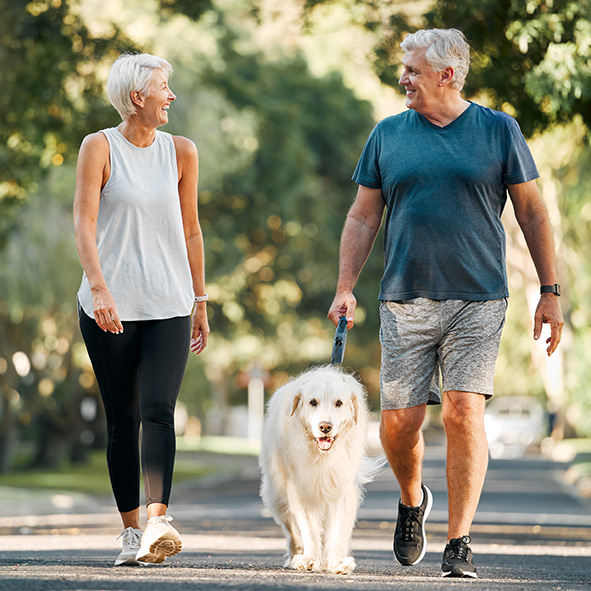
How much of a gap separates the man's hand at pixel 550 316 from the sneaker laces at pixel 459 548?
3.48 ft

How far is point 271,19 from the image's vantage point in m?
16.8

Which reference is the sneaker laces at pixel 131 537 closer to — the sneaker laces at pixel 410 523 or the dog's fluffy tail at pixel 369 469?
the dog's fluffy tail at pixel 369 469

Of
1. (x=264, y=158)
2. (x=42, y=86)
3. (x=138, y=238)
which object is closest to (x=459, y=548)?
(x=138, y=238)

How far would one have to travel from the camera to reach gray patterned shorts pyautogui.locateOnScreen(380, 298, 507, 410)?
6.20 metres

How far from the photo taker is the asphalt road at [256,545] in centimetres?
532

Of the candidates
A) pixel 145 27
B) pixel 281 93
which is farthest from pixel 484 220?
pixel 281 93

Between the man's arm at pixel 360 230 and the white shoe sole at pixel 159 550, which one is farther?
the man's arm at pixel 360 230

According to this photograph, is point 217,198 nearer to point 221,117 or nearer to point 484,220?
point 221,117

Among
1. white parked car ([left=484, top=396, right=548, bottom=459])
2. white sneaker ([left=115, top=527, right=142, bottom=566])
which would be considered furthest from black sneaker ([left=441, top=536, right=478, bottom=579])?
white parked car ([left=484, top=396, right=548, bottom=459])

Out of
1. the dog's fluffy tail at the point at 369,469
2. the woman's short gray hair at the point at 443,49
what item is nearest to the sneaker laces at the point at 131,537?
the dog's fluffy tail at the point at 369,469

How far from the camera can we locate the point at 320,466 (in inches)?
252

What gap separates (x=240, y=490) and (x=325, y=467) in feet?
58.0

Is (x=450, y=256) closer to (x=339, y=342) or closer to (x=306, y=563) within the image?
(x=339, y=342)

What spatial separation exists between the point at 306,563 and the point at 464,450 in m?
0.95
